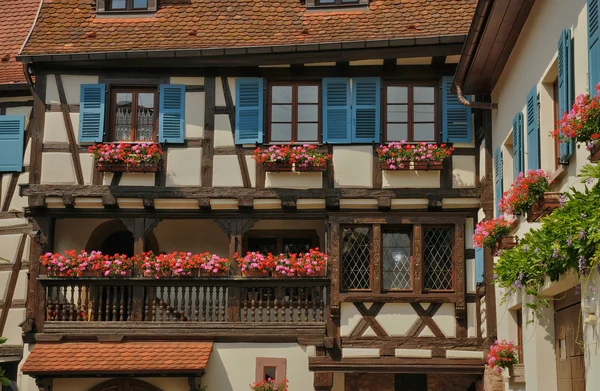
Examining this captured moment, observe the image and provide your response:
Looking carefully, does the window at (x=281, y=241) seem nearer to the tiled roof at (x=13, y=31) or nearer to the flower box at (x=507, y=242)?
the tiled roof at (x=13, y=31)

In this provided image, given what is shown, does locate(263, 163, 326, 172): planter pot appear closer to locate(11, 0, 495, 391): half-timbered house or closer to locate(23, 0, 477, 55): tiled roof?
locate(11, 0, 495, 391): half-timbered house

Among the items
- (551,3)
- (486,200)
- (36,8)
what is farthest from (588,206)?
(36,8)

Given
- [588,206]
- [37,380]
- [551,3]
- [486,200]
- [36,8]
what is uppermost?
[36,8]

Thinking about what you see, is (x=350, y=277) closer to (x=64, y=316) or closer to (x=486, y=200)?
(x=486, y=200)

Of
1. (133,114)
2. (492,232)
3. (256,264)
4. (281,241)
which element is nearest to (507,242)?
(492,232)

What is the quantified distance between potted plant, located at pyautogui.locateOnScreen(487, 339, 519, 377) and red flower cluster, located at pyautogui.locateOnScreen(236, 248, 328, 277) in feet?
12.2

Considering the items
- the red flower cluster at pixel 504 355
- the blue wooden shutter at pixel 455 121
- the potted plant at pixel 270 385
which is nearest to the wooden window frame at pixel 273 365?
the potted plant at pixel 270 385

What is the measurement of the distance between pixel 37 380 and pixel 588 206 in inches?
428

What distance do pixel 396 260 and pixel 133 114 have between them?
16.3 feet

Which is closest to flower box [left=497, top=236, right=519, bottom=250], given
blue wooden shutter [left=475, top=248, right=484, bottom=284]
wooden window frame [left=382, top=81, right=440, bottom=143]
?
blue wooden shutter [left=475, top=248, right=484, bottom=284]

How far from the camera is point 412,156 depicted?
57.5 ft

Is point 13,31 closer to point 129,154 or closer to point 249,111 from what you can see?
point 129,154

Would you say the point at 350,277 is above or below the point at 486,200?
below

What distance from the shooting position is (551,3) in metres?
12.4
